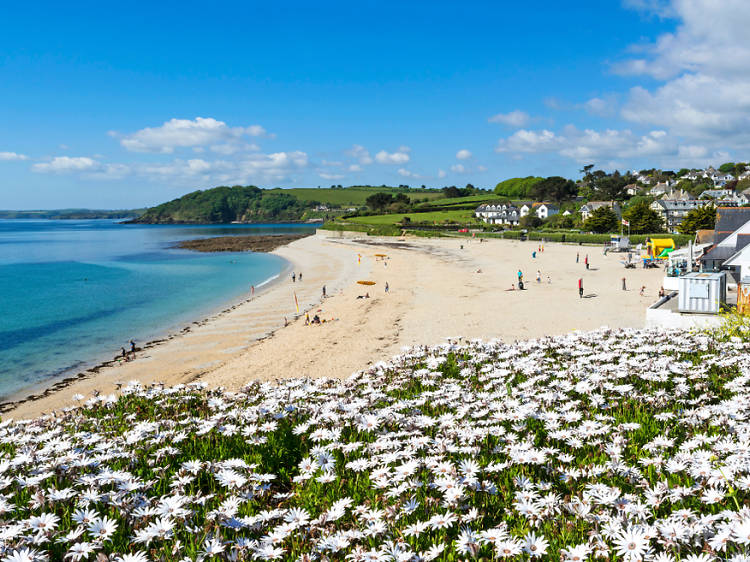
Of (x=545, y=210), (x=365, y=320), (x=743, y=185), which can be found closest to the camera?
(x=365, y=320)

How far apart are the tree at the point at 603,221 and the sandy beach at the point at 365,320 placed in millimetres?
37273

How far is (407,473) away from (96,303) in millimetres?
49730

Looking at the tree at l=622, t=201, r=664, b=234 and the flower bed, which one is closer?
the flower bed

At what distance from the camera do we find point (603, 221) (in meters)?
92.9

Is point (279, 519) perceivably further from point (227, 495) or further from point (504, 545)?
point (504, 545)

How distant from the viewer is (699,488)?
150 inches

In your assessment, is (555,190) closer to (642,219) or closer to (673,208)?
(673,208)

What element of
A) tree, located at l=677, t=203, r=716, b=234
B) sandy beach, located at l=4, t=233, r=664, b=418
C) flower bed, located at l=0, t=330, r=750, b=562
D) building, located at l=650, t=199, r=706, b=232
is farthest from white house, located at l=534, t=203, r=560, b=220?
flower bed, located at l=0, t=330, r=750, b=562

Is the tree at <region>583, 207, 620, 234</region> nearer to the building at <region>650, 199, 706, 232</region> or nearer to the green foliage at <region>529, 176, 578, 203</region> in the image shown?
the building at <region>650, 199, 706, 232</region>

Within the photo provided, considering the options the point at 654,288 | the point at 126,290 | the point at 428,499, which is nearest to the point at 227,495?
the point at 428,499

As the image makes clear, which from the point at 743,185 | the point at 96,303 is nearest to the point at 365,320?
the point at 96,303

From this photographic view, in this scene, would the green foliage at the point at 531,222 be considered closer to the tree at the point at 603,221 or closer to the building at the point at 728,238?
the tree at the point at 603,221

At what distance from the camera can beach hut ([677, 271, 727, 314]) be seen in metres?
18.9

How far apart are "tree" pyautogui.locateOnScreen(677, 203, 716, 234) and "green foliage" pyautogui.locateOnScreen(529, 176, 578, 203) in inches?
3871
